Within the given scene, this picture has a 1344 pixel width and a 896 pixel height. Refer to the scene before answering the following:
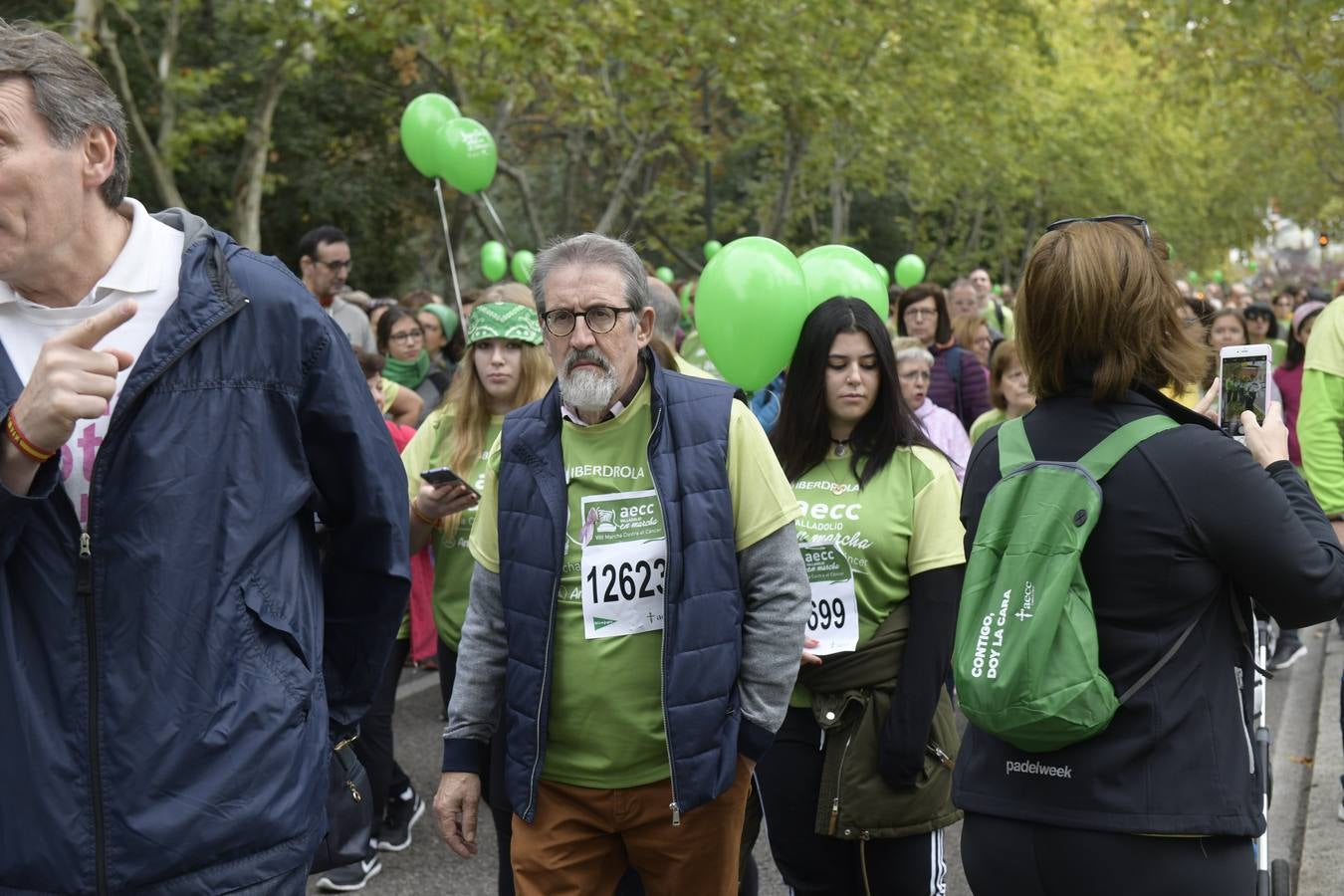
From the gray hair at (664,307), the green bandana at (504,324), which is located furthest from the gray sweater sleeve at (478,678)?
the gray hair at (664,307)

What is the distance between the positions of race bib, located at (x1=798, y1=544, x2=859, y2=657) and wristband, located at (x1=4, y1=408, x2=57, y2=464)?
6.96 ft

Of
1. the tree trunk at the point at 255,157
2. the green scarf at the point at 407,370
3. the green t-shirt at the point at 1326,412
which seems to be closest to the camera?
the green t-shirt at the point at 1326,412

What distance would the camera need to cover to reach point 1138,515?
260 centimetres

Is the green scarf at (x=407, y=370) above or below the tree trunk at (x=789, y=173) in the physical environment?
below

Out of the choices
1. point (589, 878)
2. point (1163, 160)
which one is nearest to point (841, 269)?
point (589, 878)

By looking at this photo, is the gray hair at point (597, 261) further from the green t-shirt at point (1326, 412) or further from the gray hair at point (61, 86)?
the green t-shirt at point (1326, 412)

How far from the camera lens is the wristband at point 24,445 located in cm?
205

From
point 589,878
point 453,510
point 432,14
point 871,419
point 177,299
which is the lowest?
point 589,878

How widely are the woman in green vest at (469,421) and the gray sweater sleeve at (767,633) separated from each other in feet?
6.45

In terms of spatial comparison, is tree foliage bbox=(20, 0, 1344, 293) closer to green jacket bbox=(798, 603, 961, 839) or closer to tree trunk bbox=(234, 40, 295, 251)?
tree trunk bbox=(234, 40, 295, 251)

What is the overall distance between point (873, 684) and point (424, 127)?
740 cm

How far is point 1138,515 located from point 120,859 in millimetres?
1725

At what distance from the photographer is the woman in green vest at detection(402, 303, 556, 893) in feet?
16.7

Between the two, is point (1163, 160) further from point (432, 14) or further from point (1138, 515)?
point (1138, 515)
